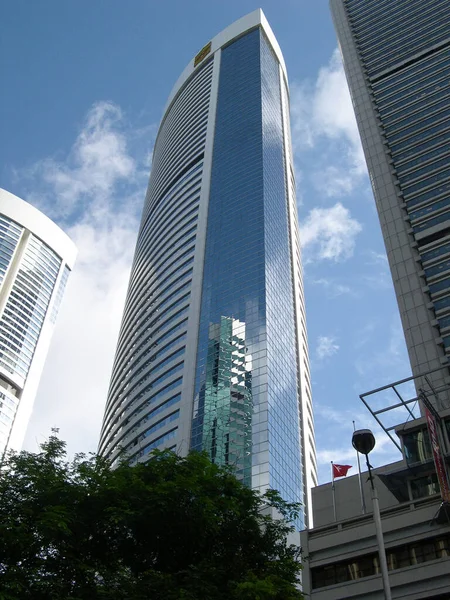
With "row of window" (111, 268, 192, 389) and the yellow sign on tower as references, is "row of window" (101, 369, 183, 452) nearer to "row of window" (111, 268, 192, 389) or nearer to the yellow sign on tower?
"row of window" (111, 268, 192, 389)

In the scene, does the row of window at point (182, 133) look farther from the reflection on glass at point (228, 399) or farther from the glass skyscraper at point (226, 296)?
the reflection on glass at point (228, 399)

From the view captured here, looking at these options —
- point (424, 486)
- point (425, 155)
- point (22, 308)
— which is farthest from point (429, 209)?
point (22, 308)

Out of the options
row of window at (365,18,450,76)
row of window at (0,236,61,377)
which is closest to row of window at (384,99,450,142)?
row of window at (365,18,450,76)

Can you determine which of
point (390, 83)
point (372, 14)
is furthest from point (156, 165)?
point (390, 83)

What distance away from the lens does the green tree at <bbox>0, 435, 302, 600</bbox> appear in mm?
20906

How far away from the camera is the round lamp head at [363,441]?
20125 millimetres

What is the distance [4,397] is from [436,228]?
120420mm

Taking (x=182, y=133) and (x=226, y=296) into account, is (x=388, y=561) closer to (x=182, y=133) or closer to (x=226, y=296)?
(x=226, y=296)

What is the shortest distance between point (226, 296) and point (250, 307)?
559 cm

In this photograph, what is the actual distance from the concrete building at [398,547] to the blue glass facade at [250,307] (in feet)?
137

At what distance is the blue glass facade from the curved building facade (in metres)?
74.9

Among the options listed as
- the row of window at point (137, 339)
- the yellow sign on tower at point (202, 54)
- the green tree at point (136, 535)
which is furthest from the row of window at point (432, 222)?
the yellow sign on tower at point (202, 54)

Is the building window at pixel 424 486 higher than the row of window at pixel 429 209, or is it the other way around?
the row of window at pixel 429 209

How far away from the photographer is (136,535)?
2377 centimetres
